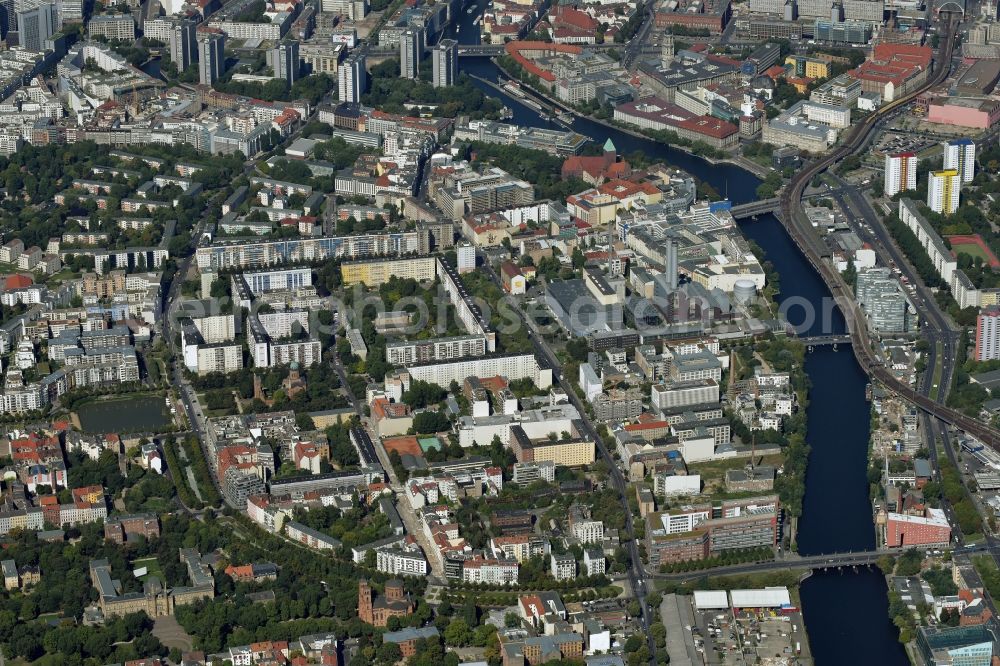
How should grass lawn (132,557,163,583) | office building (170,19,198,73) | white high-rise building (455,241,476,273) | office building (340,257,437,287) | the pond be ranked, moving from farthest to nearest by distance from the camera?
office building (170,19,198,73) → white high-rise building (455,241,476,273) → office building (340,257,437,287) → the pond → grass lawn (132,557,163,583)


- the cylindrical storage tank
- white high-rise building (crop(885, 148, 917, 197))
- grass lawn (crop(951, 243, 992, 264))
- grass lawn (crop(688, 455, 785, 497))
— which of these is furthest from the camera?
white high-rise building (crop(885, 148, 917, 197))

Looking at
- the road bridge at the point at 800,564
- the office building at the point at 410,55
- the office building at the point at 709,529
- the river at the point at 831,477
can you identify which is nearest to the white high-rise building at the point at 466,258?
the river at the point at 831,477

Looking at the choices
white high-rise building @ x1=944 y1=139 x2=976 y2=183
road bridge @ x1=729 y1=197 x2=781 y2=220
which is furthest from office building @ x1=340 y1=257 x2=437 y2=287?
white high-rise building @ x1=944 y1=139 x2=976 y2=183

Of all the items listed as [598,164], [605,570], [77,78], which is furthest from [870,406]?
[77,78]

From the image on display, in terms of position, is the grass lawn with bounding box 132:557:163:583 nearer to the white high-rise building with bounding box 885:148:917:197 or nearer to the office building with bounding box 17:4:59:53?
the white high-rise building with bounding box 885:148:917:197

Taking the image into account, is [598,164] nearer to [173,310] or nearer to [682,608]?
[173,310]

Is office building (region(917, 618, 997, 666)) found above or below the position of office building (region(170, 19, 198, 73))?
below
